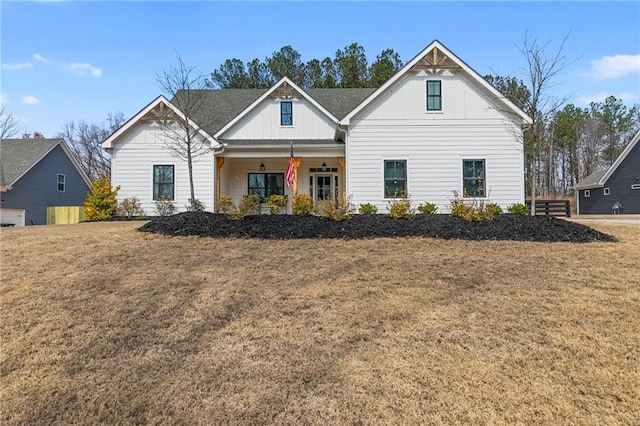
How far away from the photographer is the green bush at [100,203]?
47.1ft

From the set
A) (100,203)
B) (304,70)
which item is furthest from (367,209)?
(304,70)

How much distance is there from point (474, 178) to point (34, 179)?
80.3 feet

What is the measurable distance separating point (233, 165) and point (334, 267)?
38.5ft

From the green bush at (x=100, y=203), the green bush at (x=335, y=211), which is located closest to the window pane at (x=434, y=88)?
the green bush at (x=335, y=211)

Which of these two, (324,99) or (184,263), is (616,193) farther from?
(184,263)

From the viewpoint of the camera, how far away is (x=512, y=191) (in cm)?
1412

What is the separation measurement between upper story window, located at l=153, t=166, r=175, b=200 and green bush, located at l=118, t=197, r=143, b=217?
801mm

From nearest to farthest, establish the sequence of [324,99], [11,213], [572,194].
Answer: [324,99] → [11,213] → [572,194]

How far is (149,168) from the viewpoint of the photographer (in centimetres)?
1545

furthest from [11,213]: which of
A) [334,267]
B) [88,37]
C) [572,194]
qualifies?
[572,194]

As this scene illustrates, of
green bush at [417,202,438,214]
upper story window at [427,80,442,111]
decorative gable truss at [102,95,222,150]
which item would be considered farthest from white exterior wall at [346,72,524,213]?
decorative gable truss at [102,95,222,150]

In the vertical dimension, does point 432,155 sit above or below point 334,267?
above

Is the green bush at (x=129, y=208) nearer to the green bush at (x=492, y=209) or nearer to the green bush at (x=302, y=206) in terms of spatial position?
the green bush at (x=302, y=206)

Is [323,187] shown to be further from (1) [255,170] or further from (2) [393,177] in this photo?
(2) [393,177]
